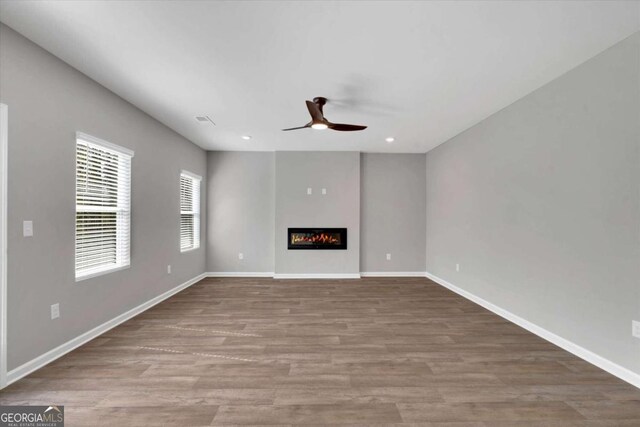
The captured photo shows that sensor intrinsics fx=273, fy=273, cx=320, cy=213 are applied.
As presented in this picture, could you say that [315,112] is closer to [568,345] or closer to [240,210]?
[568,345]

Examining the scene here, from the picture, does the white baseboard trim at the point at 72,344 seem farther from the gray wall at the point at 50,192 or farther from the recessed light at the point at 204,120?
the recessed light at the point at 204,120

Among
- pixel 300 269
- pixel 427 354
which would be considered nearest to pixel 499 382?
pixel 427 354

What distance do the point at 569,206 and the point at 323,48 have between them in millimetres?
2712

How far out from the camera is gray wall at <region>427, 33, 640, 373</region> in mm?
2139

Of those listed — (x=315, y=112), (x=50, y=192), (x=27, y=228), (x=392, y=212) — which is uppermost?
(x=315, y=112)

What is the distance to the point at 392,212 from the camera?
593 cm

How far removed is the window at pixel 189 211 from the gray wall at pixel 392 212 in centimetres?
340

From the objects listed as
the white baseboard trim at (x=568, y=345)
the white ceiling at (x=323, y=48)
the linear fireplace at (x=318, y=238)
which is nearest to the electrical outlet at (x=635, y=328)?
the white baseboard trim at (x=568, y=345)

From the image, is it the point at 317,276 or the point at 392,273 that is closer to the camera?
the point at 317,276

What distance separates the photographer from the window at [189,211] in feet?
16.2

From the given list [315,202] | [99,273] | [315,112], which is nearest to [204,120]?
[315,112]

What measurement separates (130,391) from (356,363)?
174cm

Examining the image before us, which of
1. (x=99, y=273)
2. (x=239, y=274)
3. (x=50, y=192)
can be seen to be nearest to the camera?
(x=50, y=192)

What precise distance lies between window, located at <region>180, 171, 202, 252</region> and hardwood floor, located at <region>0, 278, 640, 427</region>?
1807 millimetres
